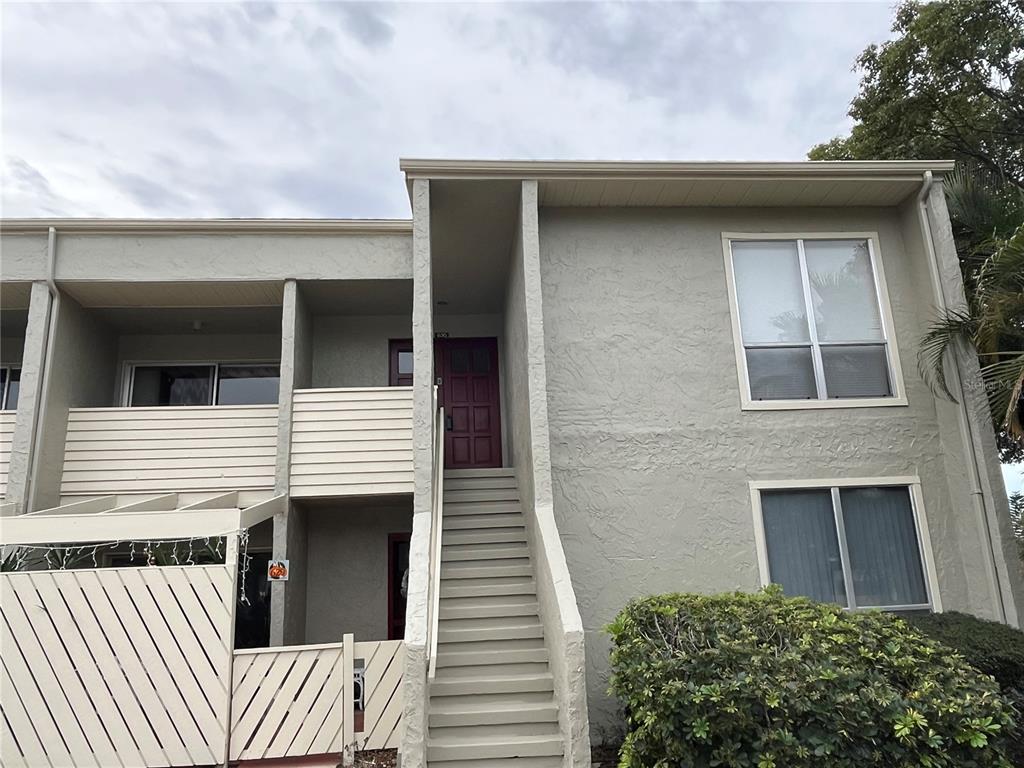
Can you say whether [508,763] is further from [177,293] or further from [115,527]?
[177,293]

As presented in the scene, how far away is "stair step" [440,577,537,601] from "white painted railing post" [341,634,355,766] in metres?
1.11

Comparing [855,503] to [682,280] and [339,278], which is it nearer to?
[682,280]

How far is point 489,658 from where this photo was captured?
6273mm

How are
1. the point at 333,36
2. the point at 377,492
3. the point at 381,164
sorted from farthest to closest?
the point at 381,164 < the point at 333,36 < the point at 377,492

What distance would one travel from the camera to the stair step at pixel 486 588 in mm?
7016

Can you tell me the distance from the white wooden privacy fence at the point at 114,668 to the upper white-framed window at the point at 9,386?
519cm

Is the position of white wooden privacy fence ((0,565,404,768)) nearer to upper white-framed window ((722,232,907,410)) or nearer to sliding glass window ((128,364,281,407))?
sliding glass window ((128,364,281,407))

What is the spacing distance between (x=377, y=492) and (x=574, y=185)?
4631 mm

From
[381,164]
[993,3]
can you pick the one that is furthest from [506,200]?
[381,164]

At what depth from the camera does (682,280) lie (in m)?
7.91

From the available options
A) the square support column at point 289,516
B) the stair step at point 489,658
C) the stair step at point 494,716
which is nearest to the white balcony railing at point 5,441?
the square support column at point 289,516

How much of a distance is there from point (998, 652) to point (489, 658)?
4.55 metres

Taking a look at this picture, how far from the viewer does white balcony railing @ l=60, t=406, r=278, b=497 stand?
28.9ft

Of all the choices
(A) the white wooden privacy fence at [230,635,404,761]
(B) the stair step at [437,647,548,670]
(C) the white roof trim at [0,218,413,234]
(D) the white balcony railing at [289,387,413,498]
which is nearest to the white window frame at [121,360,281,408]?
(D) the white balcony railing at [289,387,413,498]
